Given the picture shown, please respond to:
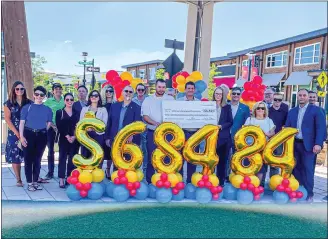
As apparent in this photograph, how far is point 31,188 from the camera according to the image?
4.50m

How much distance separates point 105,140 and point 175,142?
46.2 inches

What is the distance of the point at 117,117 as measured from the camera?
464 centimetres

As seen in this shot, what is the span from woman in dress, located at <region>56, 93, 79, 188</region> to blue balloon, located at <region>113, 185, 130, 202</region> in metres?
1.01

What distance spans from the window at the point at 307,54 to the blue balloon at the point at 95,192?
69.0 feet

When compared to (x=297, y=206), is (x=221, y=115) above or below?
above

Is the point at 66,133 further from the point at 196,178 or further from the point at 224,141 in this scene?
the point at 224,141

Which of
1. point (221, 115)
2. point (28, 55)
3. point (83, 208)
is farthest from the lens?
point (28, 55)

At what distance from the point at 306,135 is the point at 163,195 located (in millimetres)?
2214

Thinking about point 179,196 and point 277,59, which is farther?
point 277,59

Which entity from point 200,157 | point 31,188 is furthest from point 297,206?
point 31,188

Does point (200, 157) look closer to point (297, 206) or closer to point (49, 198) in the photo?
point (297, 206)

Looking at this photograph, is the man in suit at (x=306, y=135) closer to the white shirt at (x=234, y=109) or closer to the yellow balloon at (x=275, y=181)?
the yellow balloon at (x=275, y=181)

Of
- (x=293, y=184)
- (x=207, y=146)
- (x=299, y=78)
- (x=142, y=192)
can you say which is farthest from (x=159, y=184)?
(x=299, y=78)

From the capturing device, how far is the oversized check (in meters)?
4.46
